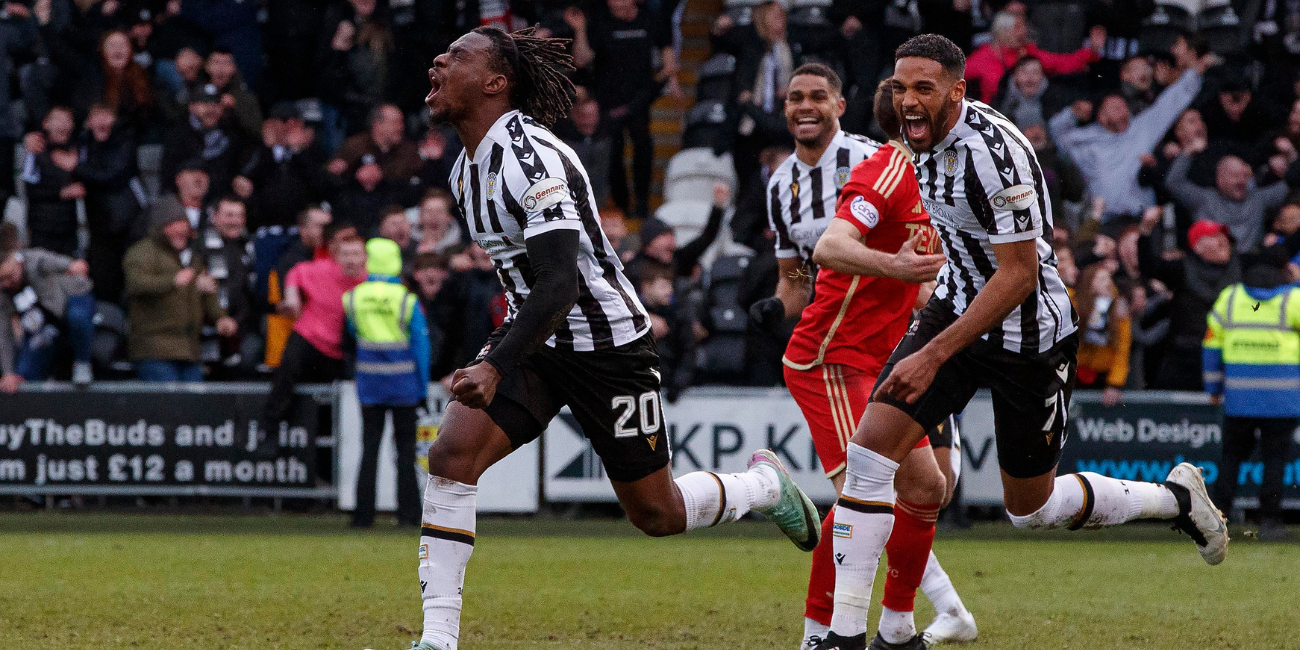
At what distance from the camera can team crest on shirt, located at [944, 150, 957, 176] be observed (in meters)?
5.76

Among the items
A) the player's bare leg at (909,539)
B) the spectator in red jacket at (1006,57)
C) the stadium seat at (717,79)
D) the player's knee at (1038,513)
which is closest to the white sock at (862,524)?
the player's bare leg at (909,539)

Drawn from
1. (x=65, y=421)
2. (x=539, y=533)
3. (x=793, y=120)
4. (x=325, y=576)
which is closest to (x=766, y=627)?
(x=793, y=120)

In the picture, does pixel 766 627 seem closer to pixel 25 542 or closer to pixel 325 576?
pixel 325 576

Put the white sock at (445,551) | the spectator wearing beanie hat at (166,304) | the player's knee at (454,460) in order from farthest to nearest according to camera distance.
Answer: the spectator wearing beanie hat at (166,304) < the player's knee at (454,460) < the white sock at (445,551)

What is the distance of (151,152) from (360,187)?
274 cm

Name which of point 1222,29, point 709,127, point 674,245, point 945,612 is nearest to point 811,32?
point 709,127

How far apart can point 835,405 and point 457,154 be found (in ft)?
30.3

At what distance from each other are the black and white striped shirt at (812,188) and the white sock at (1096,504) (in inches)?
63.1

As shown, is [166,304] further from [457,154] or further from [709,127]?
[709,127]

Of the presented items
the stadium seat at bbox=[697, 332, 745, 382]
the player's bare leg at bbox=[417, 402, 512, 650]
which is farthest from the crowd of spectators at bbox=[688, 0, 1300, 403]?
the player's bare leg at bbox=[417, 402, 512, 650]

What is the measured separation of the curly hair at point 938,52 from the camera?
18.9ft

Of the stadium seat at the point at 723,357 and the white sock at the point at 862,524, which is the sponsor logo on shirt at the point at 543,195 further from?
the stadium seat at the point at 723,357

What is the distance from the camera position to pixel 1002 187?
564cm

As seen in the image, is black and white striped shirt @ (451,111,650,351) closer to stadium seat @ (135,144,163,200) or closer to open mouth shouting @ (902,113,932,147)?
open mouth shouting @ (902,113,932,147)
